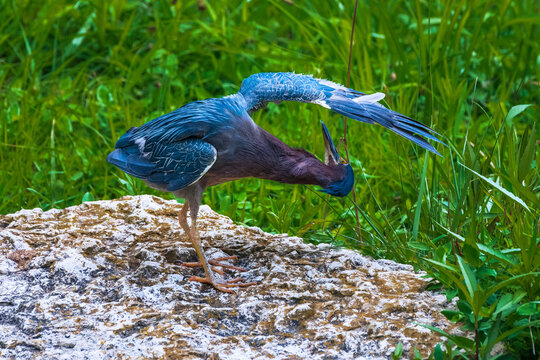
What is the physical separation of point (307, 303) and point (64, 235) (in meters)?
1.39

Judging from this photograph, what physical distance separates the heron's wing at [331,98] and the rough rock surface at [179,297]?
26.8 inches

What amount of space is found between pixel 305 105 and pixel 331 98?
2.06 m

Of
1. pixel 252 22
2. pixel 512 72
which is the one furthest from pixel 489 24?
pixel 252 22

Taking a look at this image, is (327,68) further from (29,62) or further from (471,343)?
(471,343)

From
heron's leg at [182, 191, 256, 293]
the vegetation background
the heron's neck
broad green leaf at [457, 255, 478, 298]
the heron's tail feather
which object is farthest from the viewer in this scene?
the vegetation background

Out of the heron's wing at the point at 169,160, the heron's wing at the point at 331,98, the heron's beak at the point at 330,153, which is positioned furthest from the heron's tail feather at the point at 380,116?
the heron's wing at the point at 169,160

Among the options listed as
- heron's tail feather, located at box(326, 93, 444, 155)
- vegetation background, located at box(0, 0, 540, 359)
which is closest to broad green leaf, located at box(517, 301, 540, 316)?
vegetation background, located at box(0, 0, 540, 359)

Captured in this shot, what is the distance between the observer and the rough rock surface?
9.32 feet

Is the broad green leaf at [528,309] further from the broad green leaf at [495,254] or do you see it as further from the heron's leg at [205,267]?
the heron's leg at [205,267]

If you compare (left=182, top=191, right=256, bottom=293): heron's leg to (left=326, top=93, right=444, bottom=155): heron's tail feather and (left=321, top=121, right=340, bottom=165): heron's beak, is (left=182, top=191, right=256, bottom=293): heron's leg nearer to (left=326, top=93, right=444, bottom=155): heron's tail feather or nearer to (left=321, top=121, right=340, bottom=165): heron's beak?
(left=321, top=121, right=340, bottom=165): heron's beak

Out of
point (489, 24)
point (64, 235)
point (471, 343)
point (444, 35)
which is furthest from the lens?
point (489, 24)

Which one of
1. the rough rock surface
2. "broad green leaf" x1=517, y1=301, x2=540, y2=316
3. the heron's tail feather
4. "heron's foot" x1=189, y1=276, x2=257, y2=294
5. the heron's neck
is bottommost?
"heron's foot" x1=189, y1=276, x2=257, y2=294

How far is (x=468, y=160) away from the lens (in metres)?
3.53

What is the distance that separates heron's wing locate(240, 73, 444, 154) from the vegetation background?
0.35 meters
